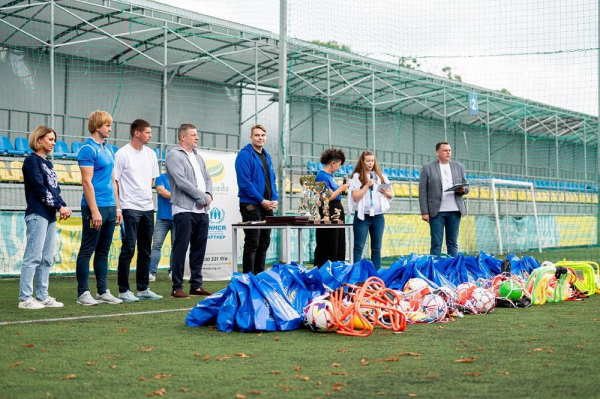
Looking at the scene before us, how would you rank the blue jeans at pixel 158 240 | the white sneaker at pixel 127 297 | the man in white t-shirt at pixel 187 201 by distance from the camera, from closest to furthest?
the white sneaker at pixel 127 297, the man in white t-shirt at pixel 187 201, the blue jeans at pixel 158 240

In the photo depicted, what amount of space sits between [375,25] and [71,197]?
24.1 feet

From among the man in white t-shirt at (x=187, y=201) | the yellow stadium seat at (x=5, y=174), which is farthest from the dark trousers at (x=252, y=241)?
the yellow stadium seat at (x=5, y=174)

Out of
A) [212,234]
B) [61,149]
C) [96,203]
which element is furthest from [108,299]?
[61,149]

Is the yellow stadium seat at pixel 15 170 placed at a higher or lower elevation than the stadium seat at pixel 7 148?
lower

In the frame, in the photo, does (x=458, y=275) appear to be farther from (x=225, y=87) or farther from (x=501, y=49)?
(x=225, y=87)

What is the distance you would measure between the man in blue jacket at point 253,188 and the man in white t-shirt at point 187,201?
438 mm

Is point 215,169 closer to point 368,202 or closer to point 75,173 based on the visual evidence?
point 368,202

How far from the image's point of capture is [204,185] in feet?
24.8

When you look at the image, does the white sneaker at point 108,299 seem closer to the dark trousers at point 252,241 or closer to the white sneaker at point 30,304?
the white sneaker at point 30,304

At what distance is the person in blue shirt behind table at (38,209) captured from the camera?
6.41 meters

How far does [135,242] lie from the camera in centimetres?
720

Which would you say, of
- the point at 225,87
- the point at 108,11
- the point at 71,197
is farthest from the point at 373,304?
the point at 225,87

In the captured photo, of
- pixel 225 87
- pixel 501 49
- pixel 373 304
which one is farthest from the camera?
pixel 225 87

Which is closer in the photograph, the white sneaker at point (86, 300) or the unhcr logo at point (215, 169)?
the white sneaker at point (86, 300)
